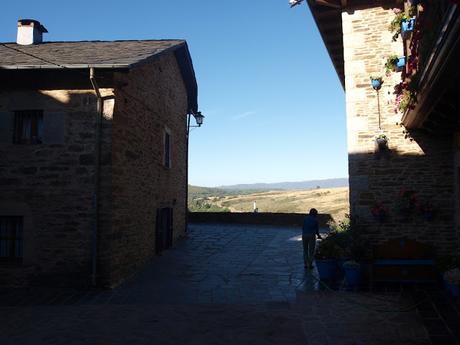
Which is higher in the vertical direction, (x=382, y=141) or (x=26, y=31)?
(x=26, y=31)

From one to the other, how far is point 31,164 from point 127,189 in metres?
2.12

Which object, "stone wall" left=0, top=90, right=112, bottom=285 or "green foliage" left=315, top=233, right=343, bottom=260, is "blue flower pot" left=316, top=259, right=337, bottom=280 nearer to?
"green foliage" left=315, top=233, right=343, bottom=260

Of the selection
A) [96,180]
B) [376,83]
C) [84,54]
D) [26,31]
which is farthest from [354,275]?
[26,31]

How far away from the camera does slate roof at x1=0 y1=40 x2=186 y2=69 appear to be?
28.5 ft

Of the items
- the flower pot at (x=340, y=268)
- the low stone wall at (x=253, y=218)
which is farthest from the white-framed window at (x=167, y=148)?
the low stone wall at (x=253, y=218)

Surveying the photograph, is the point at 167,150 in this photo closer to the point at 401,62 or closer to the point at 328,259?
the point at 328,259

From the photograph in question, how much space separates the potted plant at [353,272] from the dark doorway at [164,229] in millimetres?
6048

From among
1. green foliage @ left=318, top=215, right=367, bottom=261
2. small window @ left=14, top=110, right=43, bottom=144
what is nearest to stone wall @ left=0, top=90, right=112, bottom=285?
small window @ left=14, top=110, right=43, bottom=144

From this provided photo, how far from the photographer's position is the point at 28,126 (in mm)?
9234

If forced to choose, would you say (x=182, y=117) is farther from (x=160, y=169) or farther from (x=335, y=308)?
(x=335, y=308)

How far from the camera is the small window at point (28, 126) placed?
9.18 meters

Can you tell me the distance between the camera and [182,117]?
52.2ft

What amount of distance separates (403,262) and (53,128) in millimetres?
7811

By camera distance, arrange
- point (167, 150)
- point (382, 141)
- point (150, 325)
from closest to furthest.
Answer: point (150, 325), point (382, 141), point (167, 150)
